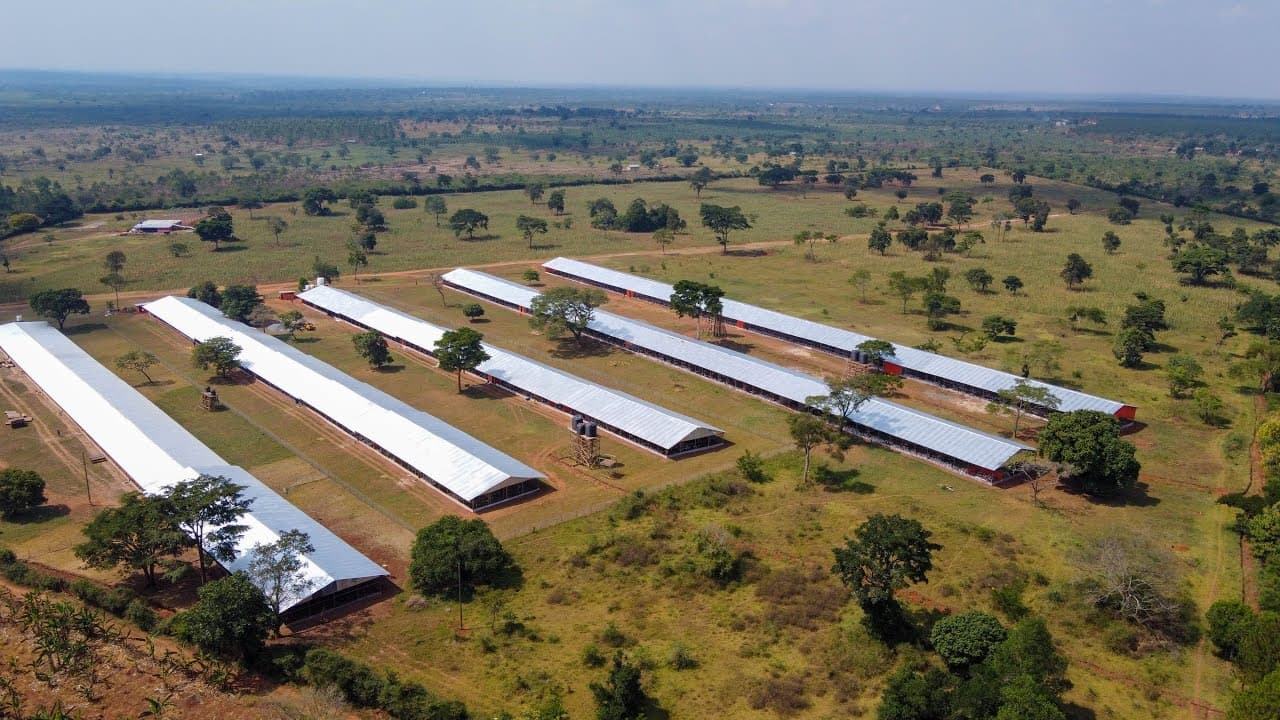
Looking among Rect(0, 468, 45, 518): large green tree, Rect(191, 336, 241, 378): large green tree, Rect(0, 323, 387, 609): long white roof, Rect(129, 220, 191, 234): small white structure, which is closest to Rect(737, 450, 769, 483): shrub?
Rect(0, 323, 387, 609): long white roof

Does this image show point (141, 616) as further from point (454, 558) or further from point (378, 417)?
point (378, 417)

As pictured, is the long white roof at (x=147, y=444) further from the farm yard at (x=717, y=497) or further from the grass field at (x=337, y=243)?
the grass field at (x=337, y=243)

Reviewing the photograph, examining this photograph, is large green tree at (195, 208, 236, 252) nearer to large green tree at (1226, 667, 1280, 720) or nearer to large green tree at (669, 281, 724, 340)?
large green tree at (669, 281, 724, 340)

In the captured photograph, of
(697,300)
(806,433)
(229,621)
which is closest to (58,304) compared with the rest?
(697,300)

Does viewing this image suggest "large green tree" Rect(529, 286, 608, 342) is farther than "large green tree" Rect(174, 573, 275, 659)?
Yes

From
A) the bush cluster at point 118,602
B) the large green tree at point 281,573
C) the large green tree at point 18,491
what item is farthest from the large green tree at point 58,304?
the large green tree at point 281,573

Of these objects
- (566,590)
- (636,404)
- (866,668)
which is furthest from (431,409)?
(866,668)

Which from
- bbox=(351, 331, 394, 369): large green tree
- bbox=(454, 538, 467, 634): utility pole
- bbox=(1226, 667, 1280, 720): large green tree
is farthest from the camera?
bbox=(351, 331, 394, 369): large green tree
